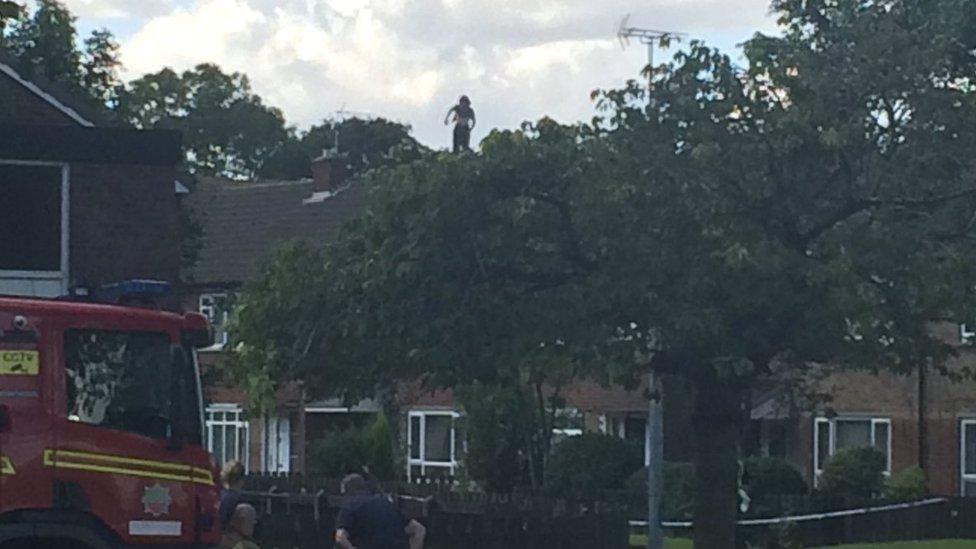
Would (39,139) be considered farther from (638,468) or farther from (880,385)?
(880,385)

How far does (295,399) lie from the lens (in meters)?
46.7

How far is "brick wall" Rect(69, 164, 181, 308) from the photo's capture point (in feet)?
88.2

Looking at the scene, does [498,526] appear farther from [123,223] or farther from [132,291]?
[132,291]

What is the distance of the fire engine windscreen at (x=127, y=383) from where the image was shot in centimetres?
1351

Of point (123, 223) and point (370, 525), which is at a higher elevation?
point (123, 223)

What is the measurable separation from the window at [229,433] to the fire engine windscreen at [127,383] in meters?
36.4

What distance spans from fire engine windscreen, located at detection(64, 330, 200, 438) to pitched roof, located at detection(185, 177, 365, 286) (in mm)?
36025

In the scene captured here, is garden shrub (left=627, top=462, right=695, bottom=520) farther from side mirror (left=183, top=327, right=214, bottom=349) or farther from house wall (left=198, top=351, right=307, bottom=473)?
side mirror (left=183, top=327, right=214, bottom=349)

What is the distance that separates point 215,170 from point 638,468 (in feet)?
159

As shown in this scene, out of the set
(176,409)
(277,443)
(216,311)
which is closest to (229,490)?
(176,409)

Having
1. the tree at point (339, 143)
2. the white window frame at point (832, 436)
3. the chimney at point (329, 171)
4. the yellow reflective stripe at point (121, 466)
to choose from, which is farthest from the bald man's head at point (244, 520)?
the tree at point (339, 143)

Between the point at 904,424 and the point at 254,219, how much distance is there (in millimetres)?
22101

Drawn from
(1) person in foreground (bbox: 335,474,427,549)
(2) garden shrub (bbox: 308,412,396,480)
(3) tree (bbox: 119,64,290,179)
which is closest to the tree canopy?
(3) tree (bbox: 119,64,290,179)

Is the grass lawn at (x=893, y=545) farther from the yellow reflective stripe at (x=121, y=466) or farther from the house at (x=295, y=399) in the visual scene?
the yellow reflective stripe at (x=121, y=466)
